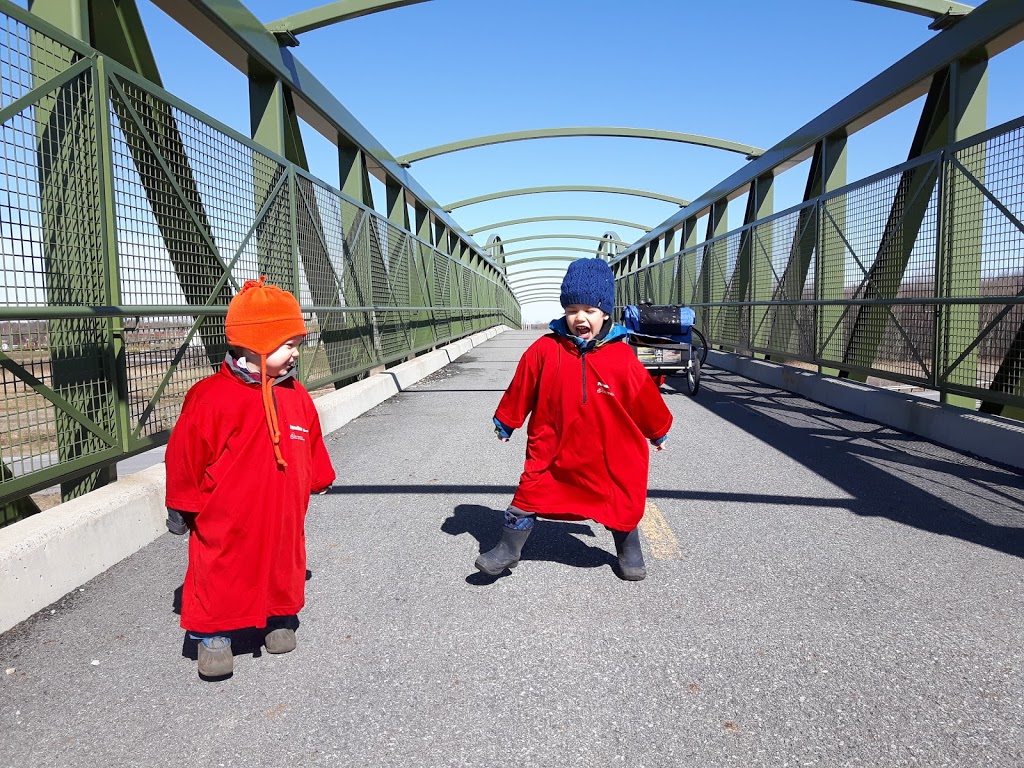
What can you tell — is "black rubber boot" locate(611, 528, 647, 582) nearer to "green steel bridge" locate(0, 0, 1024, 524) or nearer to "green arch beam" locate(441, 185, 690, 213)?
"green steel bridge" locate(0, 0, 1024, 524)

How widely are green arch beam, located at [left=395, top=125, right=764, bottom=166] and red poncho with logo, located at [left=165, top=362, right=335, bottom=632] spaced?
14835 mm

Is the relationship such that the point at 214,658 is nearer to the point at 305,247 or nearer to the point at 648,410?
the point at 648,410

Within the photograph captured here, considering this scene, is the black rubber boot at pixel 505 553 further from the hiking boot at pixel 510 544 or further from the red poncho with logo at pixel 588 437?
the red poncho with logo at pixel 588 437

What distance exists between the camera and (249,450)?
2.62 metres

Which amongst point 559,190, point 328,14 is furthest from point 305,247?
point 559,190

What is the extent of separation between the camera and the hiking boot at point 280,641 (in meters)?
2.83

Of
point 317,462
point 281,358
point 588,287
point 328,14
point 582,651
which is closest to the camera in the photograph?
point 281,358

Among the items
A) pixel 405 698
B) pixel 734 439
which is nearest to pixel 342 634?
pixel 405 698

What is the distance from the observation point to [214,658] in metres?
2.61

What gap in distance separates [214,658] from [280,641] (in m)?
0.27

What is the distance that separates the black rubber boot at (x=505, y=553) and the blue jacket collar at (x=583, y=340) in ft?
2.82

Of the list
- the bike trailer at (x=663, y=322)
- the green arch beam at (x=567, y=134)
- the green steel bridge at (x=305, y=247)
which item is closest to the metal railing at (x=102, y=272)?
the green steel bridge at (x=305, y=247)

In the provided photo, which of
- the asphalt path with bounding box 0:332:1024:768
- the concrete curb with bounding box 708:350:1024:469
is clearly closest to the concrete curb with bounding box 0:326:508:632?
the asphalt path with bounding box 0:332:1024:768

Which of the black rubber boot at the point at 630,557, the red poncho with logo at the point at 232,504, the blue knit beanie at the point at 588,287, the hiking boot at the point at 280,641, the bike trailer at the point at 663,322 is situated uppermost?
the blue knit beanie at the point at 588,287
